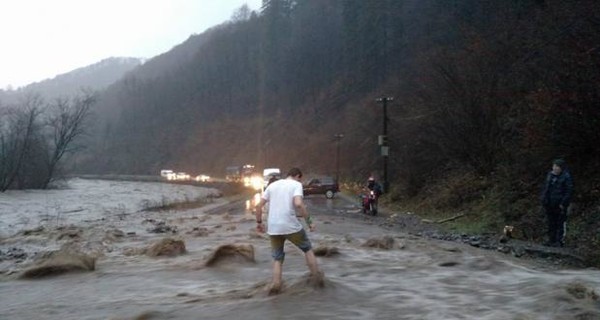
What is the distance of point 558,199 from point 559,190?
0.21m

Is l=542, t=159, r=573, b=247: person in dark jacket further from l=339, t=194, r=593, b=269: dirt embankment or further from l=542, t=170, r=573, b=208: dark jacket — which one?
l=339, t=194, r=593, b=269: dirt embankment

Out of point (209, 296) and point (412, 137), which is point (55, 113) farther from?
point (209, 296)

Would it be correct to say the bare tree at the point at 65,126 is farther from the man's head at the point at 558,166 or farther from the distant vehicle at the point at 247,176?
the man's head at the point at 558,166

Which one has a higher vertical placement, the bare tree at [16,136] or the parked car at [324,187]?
the bare tree at [16,136]

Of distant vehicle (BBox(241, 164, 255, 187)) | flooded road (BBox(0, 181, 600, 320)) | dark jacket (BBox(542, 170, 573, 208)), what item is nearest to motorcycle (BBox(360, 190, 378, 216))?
flooded road (BBox(0, 181, 600, 320))

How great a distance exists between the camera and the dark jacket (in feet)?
44.5

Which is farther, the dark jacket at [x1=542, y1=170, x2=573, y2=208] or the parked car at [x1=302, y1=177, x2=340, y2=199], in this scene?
the parked car at [x1=302, y1=177, x2=340, y2=199]

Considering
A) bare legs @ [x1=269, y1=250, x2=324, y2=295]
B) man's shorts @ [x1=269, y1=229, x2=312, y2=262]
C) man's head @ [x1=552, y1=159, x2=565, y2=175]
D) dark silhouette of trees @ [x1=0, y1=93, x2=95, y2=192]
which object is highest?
dark silhouette of trees @ [x1=0, y1=93, x2=95, y2=192]

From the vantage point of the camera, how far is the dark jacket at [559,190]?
44.5 ft

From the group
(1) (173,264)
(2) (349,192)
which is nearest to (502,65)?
(1) (173,264)

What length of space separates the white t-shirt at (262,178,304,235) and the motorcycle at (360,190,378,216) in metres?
18.5

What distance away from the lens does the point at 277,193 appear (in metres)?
9.65

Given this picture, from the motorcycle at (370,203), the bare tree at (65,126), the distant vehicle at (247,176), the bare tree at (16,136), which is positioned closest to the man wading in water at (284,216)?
the motorcycle at (370,203)

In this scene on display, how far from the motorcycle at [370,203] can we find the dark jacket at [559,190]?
13989 mm
